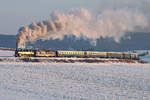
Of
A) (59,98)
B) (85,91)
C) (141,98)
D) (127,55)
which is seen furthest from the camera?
(127,55)

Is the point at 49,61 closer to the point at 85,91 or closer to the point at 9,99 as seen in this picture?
the point at 85,91

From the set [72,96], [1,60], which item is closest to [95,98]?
[72,96]

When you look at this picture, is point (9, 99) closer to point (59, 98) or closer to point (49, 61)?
point (59, 98)

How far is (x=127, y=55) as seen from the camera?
370 ft

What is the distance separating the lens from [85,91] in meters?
32.4

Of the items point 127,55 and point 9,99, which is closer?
point 9,99

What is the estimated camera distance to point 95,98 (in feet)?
93.8

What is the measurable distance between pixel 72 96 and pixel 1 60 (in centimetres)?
4546

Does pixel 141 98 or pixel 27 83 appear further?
pixel 27 83

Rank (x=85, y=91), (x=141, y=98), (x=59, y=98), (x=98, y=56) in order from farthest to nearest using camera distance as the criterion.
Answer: (x=98, y=56), (x=85, y=91), (x=141, y=98), (x=59, y=98)

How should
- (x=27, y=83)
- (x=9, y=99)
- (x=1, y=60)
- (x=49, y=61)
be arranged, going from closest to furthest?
(x=9, y=99) → (x=27, y=83) → (x=1, y=60) → (x=49, y=61)

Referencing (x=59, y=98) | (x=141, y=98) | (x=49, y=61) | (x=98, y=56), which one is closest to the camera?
(x=59, y=98)

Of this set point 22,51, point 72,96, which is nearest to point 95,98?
point 72,96

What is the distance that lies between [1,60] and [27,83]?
37.0 metres
